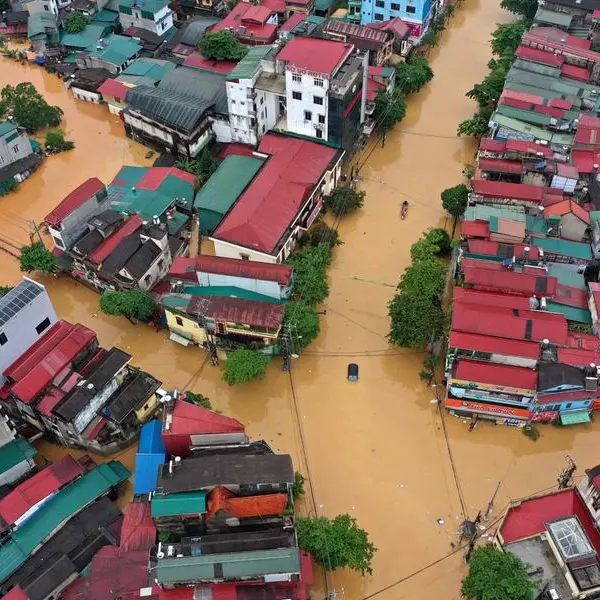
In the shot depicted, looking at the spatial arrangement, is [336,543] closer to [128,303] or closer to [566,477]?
[566,477]

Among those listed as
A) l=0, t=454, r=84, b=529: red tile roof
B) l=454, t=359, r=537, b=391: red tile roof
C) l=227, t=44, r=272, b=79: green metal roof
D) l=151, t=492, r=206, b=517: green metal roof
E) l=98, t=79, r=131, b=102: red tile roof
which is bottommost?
l=0, t=454, r=84, b=529: red tile roof

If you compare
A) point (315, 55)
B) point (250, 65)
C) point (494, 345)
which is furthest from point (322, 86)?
point (494, 345)

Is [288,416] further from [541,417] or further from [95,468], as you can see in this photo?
[541,417]

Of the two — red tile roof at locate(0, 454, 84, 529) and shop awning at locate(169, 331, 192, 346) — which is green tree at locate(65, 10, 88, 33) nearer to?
shop awning at locate(169, 331, 192, 346)

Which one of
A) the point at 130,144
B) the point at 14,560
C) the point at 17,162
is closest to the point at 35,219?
the point at 17,162

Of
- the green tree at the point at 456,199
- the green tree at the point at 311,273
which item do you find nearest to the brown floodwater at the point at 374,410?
the green tree at the point at 311,273

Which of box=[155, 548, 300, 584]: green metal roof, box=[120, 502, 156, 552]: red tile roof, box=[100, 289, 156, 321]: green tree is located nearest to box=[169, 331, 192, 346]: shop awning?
box=[100, 289, 156, 321]: green tree
